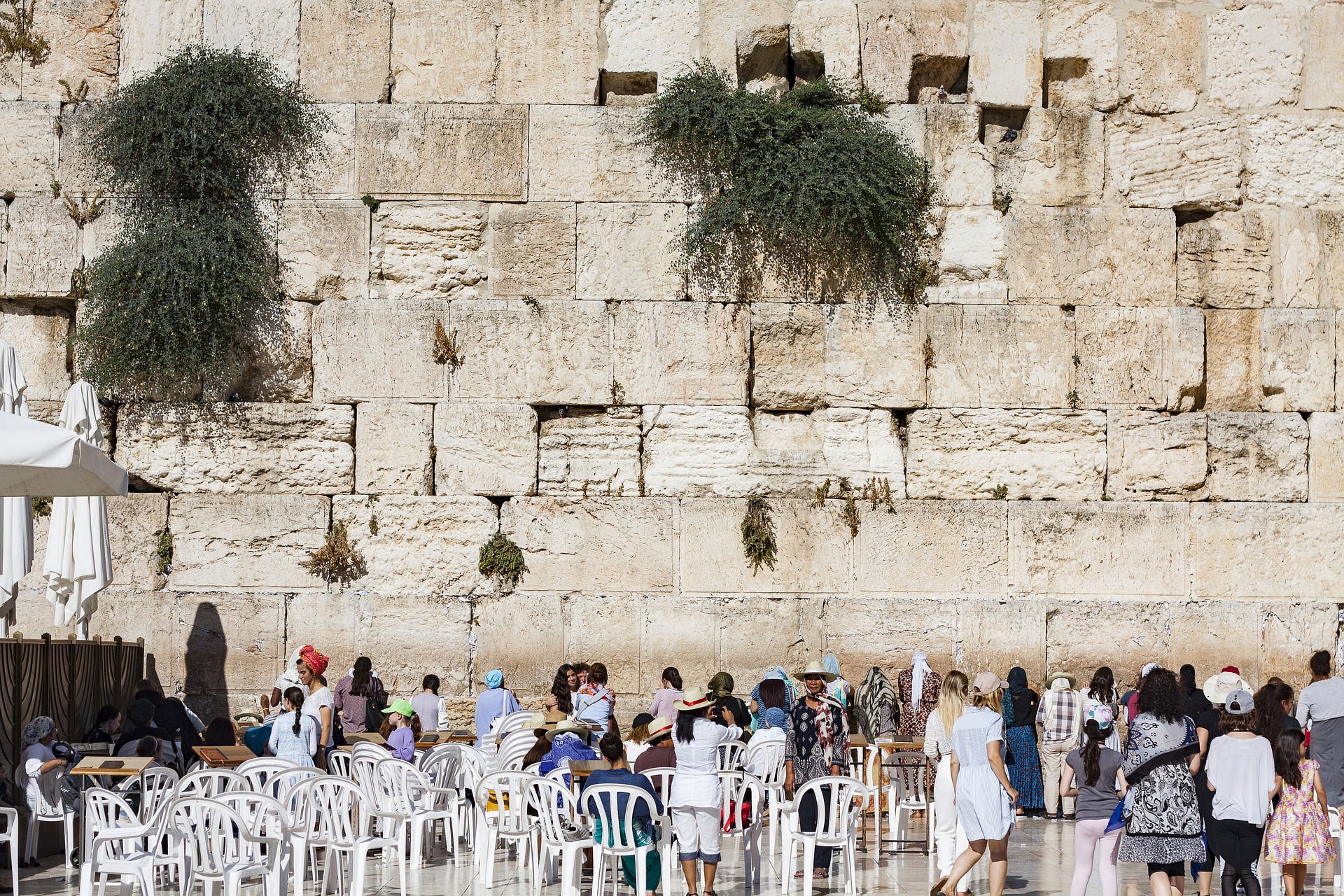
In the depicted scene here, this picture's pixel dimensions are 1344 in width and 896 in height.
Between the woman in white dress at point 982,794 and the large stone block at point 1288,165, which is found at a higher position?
the large stone block at point 1288,165

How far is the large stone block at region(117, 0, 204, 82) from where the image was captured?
1357 centimetres

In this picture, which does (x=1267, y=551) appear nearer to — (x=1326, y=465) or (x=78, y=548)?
(x=1326, y=465)

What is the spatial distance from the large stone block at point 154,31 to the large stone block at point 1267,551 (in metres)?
9.75

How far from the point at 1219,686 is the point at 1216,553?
1.31 meters

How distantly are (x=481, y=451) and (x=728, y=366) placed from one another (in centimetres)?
225

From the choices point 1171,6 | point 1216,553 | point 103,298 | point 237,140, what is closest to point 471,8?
point 237,140

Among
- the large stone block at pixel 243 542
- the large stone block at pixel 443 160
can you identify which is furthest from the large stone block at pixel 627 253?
the large stone block at pixel 243 542

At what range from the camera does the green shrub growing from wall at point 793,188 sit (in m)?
13.1

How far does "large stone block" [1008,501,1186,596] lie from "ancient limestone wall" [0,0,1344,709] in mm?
29

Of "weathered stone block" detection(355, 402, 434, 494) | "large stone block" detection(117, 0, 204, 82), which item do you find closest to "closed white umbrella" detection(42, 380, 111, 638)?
"weathered stone block" detection(355, 402, 434, 494)

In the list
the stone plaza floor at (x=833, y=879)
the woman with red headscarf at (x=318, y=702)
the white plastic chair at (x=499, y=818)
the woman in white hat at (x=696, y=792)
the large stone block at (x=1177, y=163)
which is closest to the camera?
the woman in white hat at (x=696, y=792)

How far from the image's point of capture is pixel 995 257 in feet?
44.0

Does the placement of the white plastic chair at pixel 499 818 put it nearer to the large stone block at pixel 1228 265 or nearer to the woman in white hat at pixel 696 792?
the woman in white hat at pixel 696 792

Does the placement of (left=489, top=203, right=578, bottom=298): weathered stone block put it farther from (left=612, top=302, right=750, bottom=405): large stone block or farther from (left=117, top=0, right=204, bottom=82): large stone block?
(left=117, top=0, right=204, bottom=82): large stone block
